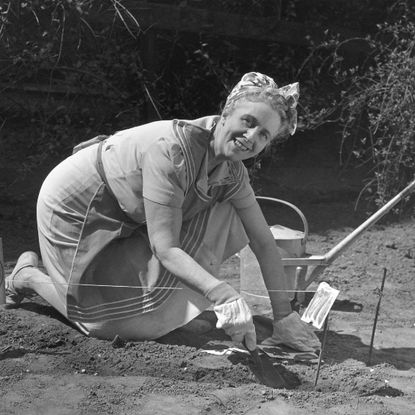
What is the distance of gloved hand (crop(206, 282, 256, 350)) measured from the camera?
120 inches

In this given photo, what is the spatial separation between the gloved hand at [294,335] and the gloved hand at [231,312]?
51cm

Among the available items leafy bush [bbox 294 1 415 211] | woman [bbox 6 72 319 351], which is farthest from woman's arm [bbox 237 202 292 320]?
leafy bush [bbox 294 1 415 211]

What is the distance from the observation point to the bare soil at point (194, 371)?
2.84 meters

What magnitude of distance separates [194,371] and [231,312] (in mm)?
316

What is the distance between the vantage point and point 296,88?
3293mm

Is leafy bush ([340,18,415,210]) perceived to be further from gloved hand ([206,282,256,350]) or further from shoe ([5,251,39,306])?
gloved hand ([206,282,256,350])

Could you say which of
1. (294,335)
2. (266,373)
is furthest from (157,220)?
(294,335)

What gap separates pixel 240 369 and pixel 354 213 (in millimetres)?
3058

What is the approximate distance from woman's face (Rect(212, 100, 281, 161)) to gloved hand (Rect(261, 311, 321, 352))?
811 millimetres

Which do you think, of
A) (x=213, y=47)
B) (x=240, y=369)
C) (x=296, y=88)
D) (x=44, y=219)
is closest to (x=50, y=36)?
(x=213, y=47)

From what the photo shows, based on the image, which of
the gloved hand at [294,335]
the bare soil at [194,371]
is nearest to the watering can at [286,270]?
the bare soil at [194,371]

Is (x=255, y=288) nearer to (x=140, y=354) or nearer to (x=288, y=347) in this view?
(x=288, y=347)

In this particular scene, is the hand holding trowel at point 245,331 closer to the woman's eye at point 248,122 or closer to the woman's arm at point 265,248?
the woman's arm at point 265,248

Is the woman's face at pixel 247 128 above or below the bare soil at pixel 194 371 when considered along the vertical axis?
above
